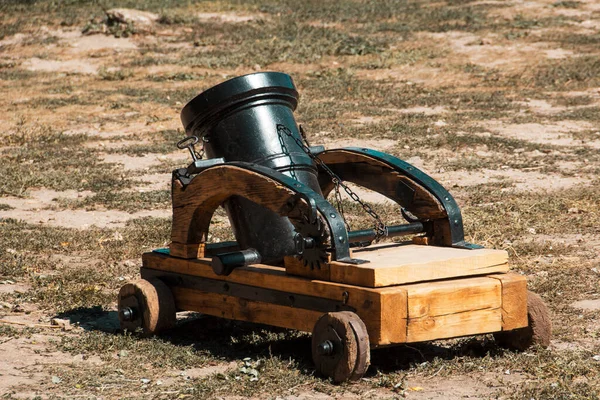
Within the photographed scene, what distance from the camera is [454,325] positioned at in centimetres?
491

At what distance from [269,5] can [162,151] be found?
11.2 m

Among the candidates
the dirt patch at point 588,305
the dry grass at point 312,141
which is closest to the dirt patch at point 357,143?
the dry grass at point 312,141

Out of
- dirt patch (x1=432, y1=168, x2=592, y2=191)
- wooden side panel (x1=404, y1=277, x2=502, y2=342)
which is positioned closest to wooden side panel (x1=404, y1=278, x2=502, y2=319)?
wooden side panel (x1=404, y1=277, x2=502, y2=342)

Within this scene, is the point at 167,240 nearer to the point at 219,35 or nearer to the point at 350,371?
the point at 350,371

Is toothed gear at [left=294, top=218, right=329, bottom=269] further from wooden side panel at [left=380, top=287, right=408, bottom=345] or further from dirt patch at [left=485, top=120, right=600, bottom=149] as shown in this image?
dirt patch at [left=485, top=120, right=600, bottom=149]

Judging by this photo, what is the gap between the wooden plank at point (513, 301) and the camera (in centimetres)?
505

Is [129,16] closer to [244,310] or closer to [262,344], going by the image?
[262,344]

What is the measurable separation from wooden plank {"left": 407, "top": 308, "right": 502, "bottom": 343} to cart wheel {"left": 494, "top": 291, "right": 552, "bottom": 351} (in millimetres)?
267

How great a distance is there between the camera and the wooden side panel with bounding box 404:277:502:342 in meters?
4.79

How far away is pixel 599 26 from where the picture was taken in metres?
20.2

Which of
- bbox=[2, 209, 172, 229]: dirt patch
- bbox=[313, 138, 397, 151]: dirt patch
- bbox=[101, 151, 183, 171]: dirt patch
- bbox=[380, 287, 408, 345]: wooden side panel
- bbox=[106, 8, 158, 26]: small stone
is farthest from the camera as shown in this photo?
bbox=[106, 8, 158, 26]: small stone

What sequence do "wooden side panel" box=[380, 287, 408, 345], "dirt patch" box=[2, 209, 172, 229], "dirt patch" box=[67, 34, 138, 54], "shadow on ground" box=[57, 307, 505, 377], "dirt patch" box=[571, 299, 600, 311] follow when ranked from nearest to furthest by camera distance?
"wooden side panel" box=[380, 287, 408, 345], "shadow on ground" box=[57, 307, 505, 377], "dirt patch" box=[571, 299, 600, 311], "dirt patch" box=[2, 209, 172, 229], "dirt patch" box=[67, 34, 138, 54]

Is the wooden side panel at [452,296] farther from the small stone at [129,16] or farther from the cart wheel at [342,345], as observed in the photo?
the small stone at [129,16]

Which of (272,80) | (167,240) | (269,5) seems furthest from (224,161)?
(269,5)
